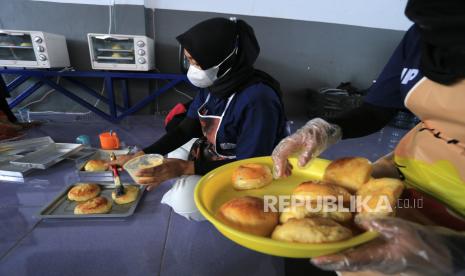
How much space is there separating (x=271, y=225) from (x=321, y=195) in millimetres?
143

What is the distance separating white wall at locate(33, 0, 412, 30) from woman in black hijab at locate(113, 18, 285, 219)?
2365 millimetres

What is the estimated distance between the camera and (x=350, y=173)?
725mm

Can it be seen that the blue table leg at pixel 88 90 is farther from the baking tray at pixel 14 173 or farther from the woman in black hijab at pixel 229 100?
the woman in black hijab at pixel 229 100

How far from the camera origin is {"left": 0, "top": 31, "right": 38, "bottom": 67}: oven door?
8.82 feet

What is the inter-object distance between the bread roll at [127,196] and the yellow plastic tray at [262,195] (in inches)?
27.1

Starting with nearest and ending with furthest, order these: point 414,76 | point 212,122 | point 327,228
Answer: point 327,228 < point 414,76 < point 212,122

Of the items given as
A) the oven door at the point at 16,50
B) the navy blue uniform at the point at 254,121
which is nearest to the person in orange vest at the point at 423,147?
the navy blue uniform at the point at 254,121

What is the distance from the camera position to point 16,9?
3.06 m

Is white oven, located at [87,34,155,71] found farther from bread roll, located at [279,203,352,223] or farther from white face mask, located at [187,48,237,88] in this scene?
bread roll, located at [279,203,352,223]

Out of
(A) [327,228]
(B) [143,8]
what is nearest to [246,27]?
(A) [327,228]

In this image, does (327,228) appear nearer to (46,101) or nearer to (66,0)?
(66,0)

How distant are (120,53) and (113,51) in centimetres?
8

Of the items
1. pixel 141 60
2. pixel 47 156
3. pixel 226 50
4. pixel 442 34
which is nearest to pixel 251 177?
pixel 442 34

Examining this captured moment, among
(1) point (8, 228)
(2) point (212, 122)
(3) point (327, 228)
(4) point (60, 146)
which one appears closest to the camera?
(3) point (327, 228)
